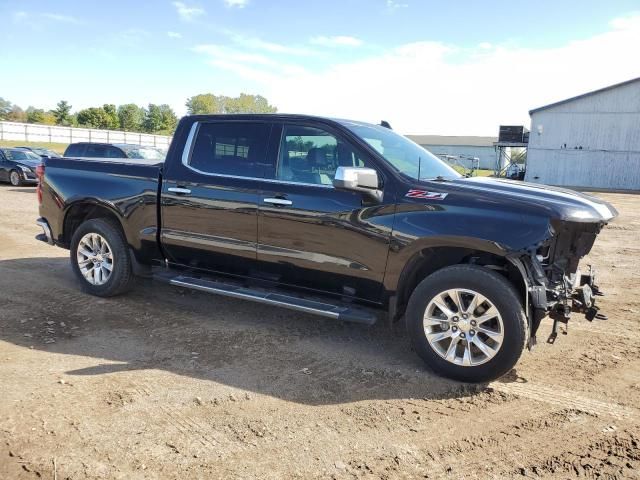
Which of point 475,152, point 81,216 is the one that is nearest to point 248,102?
point 475,152

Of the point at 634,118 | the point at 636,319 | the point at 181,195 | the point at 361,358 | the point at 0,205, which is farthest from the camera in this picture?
the point at 634,118

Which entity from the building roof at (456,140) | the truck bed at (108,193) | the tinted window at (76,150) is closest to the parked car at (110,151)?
the tinted window at (76,150)

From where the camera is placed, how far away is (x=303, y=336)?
484 centimetres

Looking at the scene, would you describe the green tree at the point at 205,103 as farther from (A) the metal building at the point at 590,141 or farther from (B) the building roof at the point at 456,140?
(A) the metal building at the point at 590,141

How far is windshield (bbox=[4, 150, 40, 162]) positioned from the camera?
1967 centimetres

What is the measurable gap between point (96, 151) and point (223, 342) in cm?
1264

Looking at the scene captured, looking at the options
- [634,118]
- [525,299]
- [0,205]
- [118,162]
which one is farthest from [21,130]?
[525,299]

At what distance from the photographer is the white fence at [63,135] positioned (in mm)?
59812

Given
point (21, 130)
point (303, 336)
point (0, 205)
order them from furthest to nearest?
point (21, 130), point (0, 205), point (303, 336)

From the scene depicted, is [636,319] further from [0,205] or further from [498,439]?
[0,205]

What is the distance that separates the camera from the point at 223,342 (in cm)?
463

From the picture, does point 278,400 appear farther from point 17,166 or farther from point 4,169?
point 4,169

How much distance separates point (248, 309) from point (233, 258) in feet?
2.68

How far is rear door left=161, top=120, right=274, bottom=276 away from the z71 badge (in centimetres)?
137
